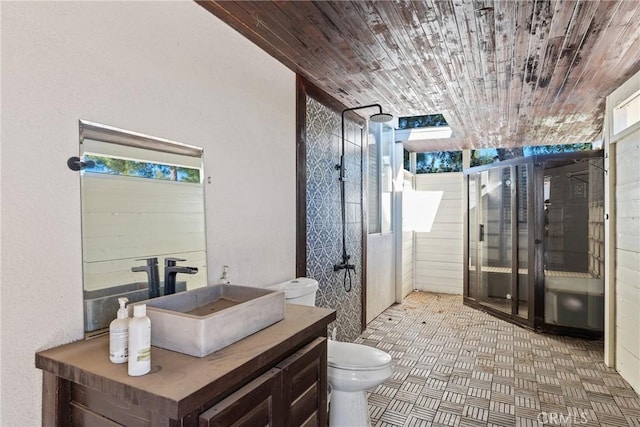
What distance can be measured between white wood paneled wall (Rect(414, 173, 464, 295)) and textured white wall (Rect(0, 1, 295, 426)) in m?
4.39

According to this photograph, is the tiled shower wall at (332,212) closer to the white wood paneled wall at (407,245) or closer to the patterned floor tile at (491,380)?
the patterned floor tile at (491,380)

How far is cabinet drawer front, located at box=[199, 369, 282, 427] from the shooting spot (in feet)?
3.21

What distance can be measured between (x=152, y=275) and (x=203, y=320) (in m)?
0.52

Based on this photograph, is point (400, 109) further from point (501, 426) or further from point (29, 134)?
point (29, 134)

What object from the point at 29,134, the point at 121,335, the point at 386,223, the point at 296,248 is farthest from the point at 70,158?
the point at 386,223

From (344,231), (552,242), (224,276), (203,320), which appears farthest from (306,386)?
(552,242)

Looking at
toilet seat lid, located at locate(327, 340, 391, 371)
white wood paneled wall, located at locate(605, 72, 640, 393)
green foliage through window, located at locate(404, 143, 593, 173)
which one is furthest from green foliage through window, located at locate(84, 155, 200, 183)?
green foliage through window, located at locate(404, 143, 593, 173)

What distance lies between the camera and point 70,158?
1204 millimetres

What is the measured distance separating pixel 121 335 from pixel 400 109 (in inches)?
120

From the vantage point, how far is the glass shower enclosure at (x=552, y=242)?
375 cm

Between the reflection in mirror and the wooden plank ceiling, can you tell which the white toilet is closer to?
the reflection in mirror

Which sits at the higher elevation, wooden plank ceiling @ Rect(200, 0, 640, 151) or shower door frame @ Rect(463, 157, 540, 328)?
wooden plank ceiling @ Rect(200, 0, 640, 151)

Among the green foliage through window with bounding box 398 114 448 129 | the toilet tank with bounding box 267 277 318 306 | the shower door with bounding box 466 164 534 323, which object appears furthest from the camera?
the green foliage through window with bounding box 398 114 448 129

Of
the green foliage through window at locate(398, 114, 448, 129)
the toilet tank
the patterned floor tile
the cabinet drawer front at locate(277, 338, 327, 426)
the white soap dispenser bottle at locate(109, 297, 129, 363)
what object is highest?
the green foliage through window at locate(398, 114, 448, 129)
